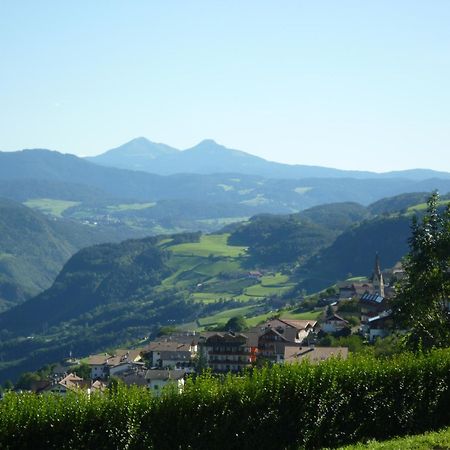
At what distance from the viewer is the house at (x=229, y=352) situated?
93.9 meters

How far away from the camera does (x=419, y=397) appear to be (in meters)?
27.3

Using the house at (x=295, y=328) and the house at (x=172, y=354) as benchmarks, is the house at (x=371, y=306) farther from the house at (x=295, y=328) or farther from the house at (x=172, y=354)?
the house at (x=172, y=354)

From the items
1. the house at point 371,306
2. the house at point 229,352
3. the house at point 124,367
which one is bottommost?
the house at point 124,367

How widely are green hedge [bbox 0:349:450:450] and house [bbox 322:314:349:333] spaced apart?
70.7m

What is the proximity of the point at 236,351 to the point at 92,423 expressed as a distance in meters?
71.8

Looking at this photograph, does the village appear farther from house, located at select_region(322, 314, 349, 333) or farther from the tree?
the tree

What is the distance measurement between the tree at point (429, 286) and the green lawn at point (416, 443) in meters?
10.2

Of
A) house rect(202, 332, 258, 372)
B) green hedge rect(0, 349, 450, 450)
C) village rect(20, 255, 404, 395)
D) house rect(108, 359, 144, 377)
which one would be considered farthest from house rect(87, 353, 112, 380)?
green hedge rect(0, 349, 450, 450)

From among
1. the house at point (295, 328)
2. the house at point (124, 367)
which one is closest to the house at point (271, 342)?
the house at point (295, 328)

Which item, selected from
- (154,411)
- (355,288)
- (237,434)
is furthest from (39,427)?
(355,288)

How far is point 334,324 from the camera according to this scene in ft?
338

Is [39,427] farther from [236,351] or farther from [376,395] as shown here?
[236,351]

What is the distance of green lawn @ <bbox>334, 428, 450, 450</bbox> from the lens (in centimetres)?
2258

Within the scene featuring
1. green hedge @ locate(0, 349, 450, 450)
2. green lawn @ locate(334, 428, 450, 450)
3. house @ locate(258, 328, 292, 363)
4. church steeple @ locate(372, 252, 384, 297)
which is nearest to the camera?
green lawn @ locate(334, 428, 450, 450)
